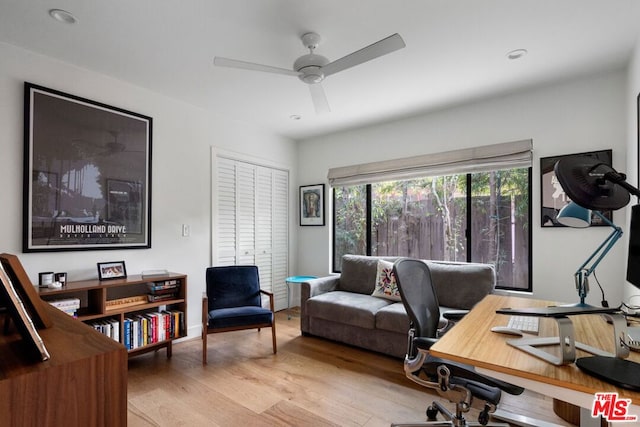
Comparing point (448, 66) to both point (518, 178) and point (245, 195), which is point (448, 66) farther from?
point (245, 195)

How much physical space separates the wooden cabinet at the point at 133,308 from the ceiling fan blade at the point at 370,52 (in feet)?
7.58

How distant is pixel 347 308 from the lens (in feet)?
10.5

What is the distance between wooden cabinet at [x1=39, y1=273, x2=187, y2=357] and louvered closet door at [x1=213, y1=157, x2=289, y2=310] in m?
0.82

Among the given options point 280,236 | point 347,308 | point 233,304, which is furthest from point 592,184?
point 280,236

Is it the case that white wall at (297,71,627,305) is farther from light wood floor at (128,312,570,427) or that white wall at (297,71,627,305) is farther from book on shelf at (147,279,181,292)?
book on shelf at (147,279,181,292)

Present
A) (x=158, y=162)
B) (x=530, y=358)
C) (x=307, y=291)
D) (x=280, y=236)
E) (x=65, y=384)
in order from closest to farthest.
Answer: (x=65, y=384) → (x=530, y=358) → (x=158, y=162) → (x=307, y=291) → (x=280, y=236)

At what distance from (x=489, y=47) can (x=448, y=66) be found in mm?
346

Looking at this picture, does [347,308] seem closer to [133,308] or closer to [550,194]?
[133,308]

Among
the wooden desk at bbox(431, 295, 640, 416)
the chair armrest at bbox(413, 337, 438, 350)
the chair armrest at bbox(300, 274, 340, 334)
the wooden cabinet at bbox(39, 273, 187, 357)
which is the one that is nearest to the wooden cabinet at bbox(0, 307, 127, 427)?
the wooden desk at bbox(431, 295, 640, 416)

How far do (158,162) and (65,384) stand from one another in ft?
9.65

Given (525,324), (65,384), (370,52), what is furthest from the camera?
(370,52)

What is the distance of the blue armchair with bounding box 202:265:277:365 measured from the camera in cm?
285

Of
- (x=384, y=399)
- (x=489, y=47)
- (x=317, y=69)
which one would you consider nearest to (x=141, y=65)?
(x=317, y=69)

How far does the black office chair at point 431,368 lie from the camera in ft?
5.00
